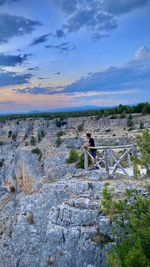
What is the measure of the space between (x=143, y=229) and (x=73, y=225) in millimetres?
3996

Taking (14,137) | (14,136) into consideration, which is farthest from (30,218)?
(14,136)

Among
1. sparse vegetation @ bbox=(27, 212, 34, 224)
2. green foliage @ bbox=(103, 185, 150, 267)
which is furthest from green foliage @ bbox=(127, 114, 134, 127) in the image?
green foliage @ bbox=(103, 185, 150, 267)

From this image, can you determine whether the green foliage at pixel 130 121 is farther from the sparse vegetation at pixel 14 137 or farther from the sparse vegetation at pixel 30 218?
the sparse vegetation at pixel 30 218

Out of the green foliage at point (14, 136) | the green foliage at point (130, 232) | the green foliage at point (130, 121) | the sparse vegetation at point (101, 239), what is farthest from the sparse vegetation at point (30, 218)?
the green foliage at point (14, 136)

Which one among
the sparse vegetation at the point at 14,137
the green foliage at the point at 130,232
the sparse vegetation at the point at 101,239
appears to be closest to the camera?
the green foliage at the point at 130,232

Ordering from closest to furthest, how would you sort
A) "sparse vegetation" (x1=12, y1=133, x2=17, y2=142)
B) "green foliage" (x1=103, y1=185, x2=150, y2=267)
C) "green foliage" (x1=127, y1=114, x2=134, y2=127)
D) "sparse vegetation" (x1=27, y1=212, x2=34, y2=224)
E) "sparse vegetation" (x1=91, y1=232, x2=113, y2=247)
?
1. "green foliage" (x1=103, y1=185, x2=150, y2=267)
2. "sparse vegetation" (x1=91, y1=232, x2=113, y2=247)
3. "sparse vegetation" (x1=27, y1=212, x2=34, y2=224)
4. "green foliage" (x1=127, y1=114, x2=134, y2=127)
5. "sparse vegetation" (x1=12, y1=133, x2=17, y2=142)

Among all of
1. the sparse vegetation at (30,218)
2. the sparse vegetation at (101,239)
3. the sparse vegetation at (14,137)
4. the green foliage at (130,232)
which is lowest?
the sparse vegetation at (14,137)

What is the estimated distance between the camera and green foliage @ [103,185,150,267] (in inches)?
440

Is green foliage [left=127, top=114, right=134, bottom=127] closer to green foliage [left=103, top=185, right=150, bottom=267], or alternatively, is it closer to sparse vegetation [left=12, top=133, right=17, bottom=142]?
sparse vegetation [left=12, top=133, right=17, bottom=142]

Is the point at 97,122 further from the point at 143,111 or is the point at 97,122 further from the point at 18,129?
the point at 18,129

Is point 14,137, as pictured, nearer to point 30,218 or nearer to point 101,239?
point 30,218

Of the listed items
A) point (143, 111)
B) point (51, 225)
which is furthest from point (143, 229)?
point (143, 111)

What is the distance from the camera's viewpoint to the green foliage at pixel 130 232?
11180 millimetres

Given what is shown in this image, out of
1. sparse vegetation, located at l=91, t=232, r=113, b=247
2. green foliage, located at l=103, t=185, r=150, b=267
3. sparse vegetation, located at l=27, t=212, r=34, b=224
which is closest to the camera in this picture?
green foliage, located at l=103, t=185, r=150, b=267
